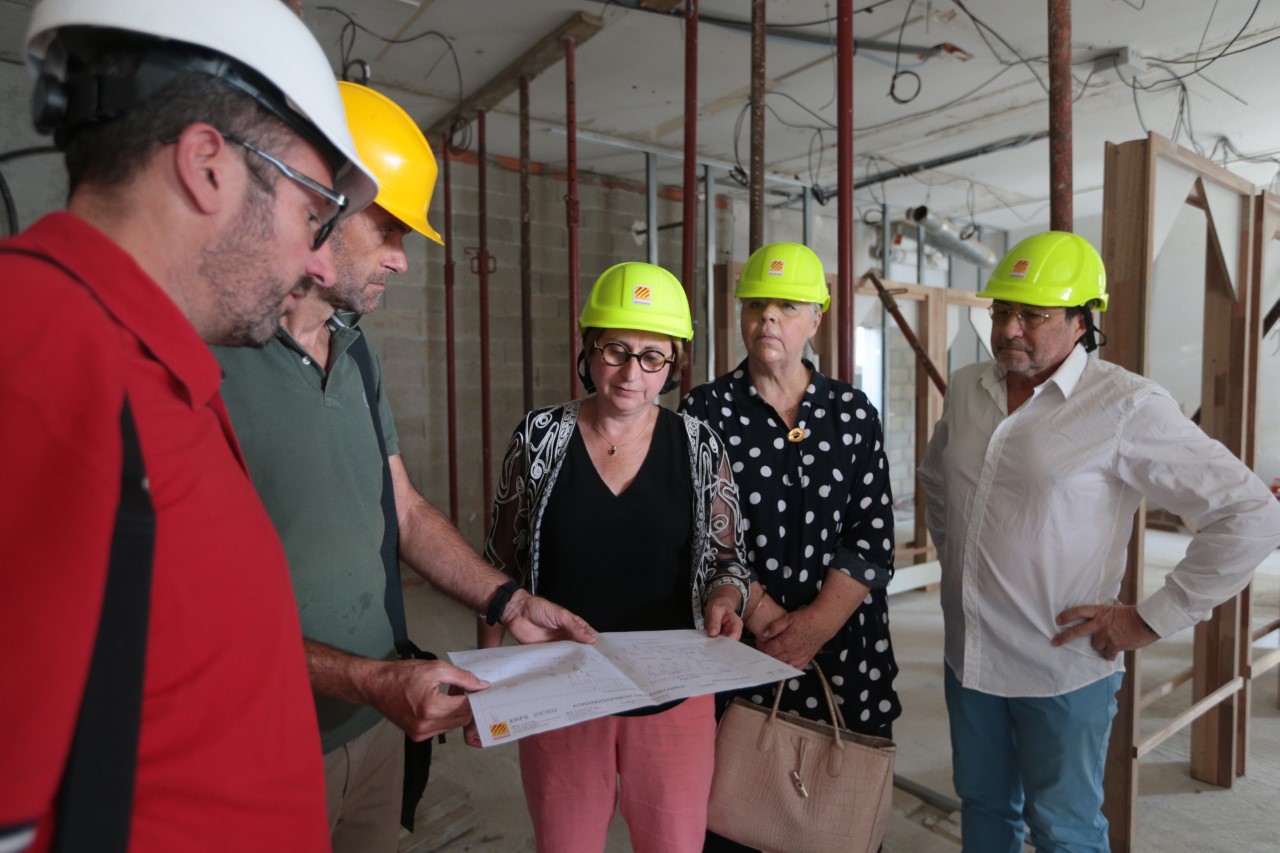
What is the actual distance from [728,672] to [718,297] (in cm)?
231

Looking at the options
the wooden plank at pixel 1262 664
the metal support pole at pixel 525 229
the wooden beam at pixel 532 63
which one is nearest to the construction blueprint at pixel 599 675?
the wooden plank at pixel 1262 664

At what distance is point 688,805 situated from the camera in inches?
59.5

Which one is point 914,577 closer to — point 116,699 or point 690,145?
point 690,145

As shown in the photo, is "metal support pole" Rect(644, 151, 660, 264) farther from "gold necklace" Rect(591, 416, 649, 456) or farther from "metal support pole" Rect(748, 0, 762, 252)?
"gold necklace" Rect(591, 416, 649, 456)

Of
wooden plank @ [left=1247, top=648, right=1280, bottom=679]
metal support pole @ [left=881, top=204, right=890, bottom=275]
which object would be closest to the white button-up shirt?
wooden plank @ [left=1247, top=648, right=1280, bottom=679]

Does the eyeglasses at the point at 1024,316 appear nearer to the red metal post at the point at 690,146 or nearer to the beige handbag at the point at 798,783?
the beige handbag at the point at 798,783

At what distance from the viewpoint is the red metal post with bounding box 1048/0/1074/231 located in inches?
75.3

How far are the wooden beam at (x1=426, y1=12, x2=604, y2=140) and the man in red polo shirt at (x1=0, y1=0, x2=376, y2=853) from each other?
320 centimetres

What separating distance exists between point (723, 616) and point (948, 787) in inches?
75.4

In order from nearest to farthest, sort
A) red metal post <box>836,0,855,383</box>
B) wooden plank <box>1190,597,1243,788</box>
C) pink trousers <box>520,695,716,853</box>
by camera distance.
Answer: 1. pink trousers <box>520,695,716,853</box>
2. red metal post <box>836,0,855,383</box>
3. wooden plank <box>1190,597,1243,788</box>

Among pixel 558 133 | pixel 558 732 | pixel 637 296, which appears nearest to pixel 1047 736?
pixel 558 732

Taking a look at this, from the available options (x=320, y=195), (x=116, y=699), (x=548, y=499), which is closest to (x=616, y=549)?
(x=548, y=499)

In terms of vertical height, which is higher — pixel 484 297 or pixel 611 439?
pixel 484 297

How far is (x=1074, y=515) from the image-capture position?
1666 millimetres
